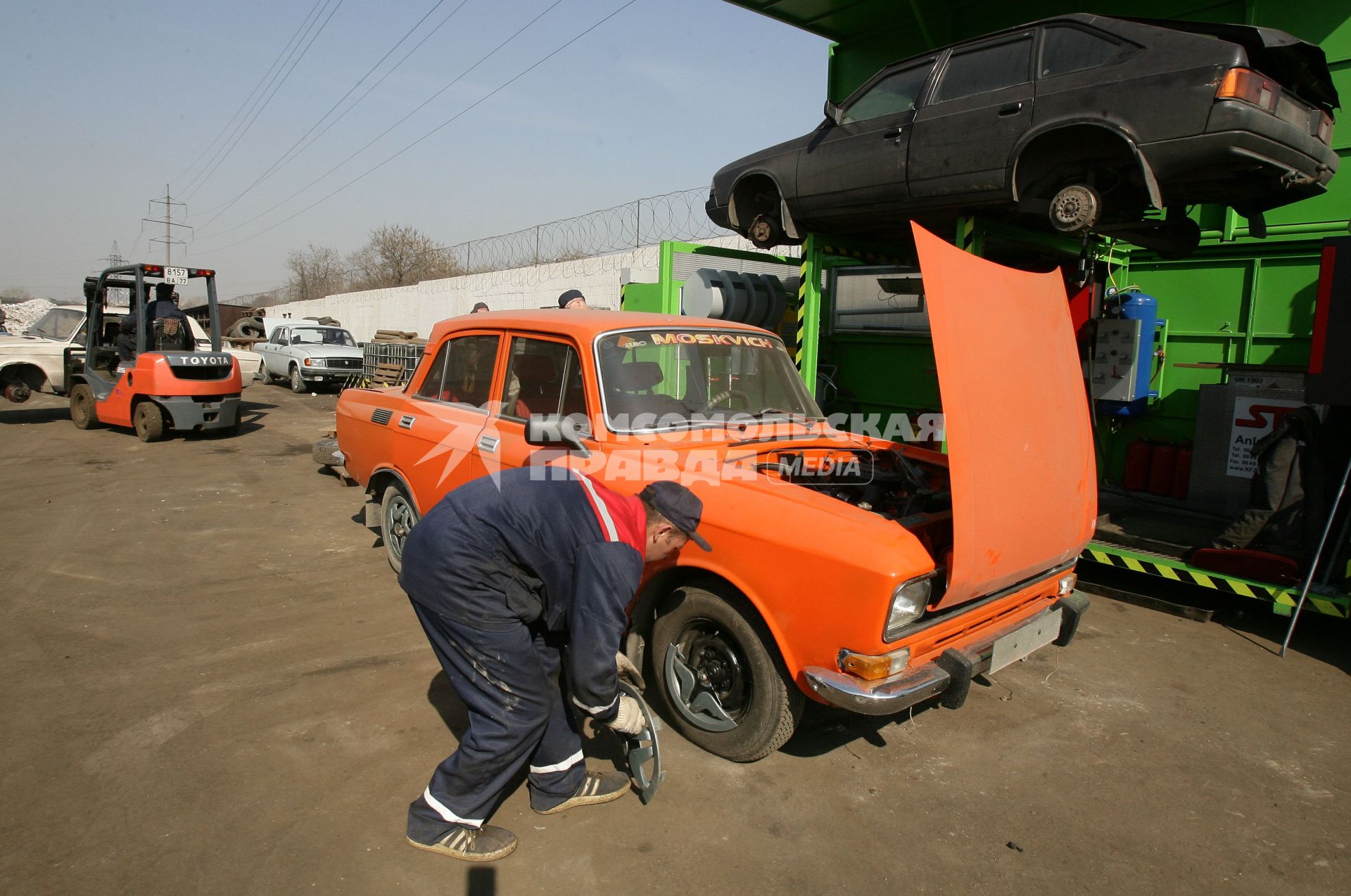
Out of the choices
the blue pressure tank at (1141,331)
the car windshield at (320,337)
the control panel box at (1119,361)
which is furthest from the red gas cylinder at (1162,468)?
the car windshield at (320,337)

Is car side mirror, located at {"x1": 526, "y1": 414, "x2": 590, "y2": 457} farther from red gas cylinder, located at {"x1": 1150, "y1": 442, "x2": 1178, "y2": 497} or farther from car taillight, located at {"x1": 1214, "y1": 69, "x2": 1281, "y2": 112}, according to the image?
red gas cylinder, located at {"x1": 1150, "y1": 442, "x2": 1178, "y2": 497}

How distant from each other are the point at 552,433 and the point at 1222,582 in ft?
14.4

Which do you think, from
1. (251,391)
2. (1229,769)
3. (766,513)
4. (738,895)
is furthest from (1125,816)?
(251,391)

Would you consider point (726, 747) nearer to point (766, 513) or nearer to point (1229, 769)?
point (766, 513)

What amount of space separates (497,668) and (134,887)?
4.39 feet

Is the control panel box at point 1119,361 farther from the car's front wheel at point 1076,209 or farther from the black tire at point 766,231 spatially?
the black tire at point 766,231

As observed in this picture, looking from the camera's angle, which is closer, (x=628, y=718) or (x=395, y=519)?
(x=628, y=718)

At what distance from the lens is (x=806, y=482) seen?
13.2ft

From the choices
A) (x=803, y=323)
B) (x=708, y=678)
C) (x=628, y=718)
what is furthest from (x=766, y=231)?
(x=628, y=718)

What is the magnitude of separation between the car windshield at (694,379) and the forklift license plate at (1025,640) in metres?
1.68

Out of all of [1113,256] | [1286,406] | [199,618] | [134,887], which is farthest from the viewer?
[1113,256]

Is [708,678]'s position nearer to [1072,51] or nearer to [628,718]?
[628,718]

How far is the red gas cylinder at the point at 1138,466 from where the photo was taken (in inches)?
267

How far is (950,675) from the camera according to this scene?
2.98 meters
